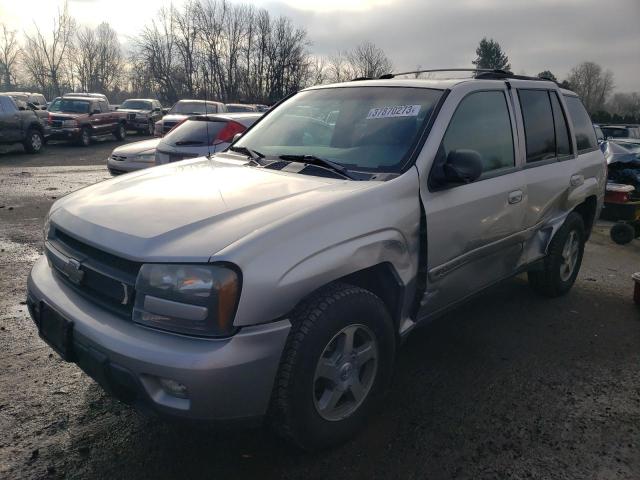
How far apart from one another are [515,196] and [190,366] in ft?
8.41

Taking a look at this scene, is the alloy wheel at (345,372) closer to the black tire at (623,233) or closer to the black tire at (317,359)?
the black tire at (317,359)

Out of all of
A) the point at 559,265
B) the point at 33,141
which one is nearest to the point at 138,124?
the point at 33,141

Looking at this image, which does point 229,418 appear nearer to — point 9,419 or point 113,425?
point 113,425

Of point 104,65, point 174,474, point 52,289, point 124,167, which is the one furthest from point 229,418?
point 104,65

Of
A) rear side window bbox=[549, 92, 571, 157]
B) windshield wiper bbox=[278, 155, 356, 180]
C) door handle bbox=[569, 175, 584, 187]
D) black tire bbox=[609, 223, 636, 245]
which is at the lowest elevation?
black tire bbox=[609, 223, 636, 245]

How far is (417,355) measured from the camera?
370 cm

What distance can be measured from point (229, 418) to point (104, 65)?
79.6m

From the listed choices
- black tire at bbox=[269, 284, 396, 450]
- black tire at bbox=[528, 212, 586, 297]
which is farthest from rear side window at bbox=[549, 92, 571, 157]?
black tire at bbox=[269, 284, 396, 450]

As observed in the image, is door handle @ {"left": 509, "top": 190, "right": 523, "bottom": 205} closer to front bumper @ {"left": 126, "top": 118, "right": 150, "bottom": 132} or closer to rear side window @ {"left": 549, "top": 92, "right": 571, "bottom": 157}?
rear side window @ {"left": 549, "top": 92, "right": 571, "bottom": 157}

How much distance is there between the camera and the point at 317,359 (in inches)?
91.8

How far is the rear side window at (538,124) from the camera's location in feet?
12.9

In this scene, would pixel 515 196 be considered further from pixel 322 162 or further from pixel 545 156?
pixel 322 162

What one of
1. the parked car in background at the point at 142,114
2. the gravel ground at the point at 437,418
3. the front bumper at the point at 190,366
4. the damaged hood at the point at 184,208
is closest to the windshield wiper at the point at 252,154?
the damaged hood at the point at 184,208

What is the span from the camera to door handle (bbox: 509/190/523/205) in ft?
11.7
